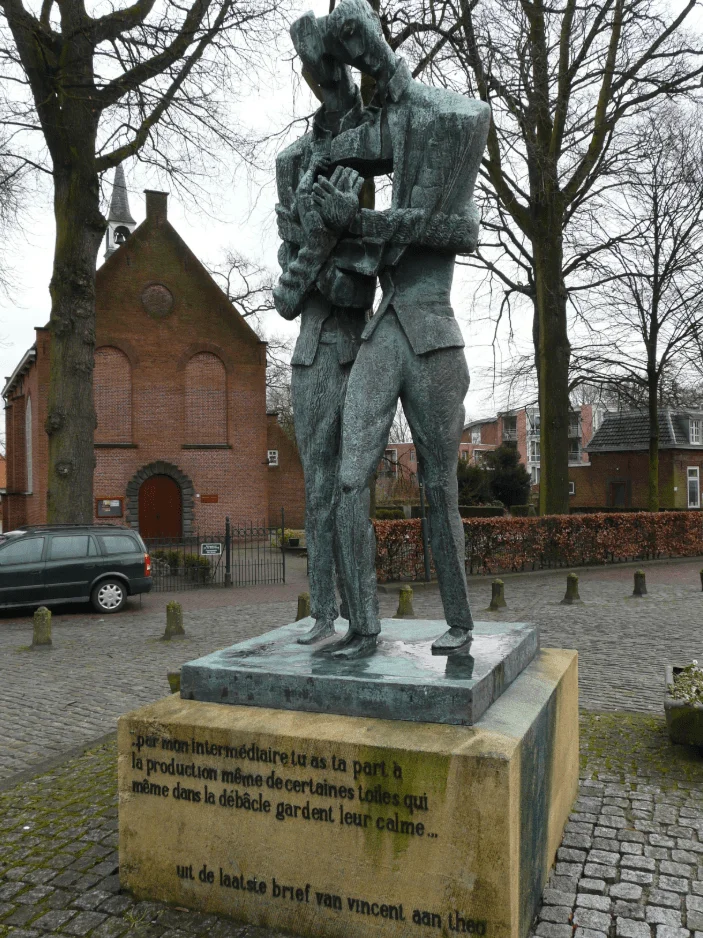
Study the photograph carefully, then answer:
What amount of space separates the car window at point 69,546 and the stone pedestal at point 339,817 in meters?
10.7

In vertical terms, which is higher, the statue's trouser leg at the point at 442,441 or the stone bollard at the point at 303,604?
the statue's trouser leg at the point at 442,441

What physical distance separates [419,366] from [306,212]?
88cm

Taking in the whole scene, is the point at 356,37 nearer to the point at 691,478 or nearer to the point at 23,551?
the point at 23,551

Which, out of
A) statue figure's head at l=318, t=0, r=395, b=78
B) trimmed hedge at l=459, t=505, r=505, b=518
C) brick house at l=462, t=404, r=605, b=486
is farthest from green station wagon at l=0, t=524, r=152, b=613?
brick house at l=462, t=404, r=605, b=486

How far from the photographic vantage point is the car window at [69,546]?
13.5 m

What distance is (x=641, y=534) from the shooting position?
2053 centimetres

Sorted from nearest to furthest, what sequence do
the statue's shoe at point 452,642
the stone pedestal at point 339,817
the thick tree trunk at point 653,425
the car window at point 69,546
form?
the stone pedestal at point 339,817
the statue's shoe at point 452,642
the car window at point 69,546
the thick tree trunk at point 653,425

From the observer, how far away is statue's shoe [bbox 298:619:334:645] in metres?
4.17

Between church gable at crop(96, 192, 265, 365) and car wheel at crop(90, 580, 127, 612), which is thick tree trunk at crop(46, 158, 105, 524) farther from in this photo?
church gable at crop(96, 192, 265, 365)

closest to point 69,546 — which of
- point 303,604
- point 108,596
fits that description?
point 108,596

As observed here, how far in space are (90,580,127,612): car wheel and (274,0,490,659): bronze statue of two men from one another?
10.7m

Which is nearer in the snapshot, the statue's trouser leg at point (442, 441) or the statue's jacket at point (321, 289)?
the statue's trouser leg at point (442, 441)

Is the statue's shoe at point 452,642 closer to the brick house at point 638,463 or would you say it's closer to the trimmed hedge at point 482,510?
the trimmed hedge at point 482,510

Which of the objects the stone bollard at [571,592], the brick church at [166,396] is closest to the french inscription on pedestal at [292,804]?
the stone bollard at [571,592]
